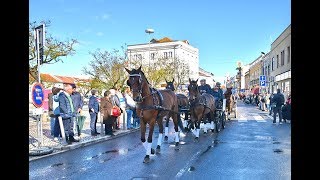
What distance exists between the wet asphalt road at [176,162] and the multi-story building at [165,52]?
92.0 ft

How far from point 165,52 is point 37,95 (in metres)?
47.2

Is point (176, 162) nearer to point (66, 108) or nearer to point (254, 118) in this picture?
point (66, 108)

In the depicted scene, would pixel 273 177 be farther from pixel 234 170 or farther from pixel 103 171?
pixel 103 171

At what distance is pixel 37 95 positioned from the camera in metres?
8.41

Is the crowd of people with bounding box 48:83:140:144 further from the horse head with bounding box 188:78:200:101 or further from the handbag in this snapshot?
the horse head with bounding box 188:78:200:101

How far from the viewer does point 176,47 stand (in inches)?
2338

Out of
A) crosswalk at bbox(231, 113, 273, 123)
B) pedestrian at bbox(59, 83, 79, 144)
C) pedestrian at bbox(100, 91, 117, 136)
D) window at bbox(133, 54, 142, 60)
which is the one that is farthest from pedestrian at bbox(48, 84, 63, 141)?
window at bbox(133, 54, 142, 60)

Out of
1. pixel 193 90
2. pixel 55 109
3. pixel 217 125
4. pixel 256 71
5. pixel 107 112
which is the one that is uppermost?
pixel 256 71

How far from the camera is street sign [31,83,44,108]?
8266 millimetres

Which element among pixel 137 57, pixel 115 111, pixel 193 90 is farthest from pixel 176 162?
pixel 137 57

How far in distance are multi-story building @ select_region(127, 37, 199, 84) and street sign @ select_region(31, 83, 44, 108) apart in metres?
28.9

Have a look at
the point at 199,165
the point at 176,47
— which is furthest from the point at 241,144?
→ the point at 176,47

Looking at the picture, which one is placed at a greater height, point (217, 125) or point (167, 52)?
point (167, 52)
